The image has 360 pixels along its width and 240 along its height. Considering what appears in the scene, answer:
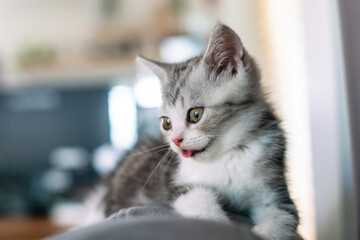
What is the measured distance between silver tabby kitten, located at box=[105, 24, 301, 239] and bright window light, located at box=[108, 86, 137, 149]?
2.81 m

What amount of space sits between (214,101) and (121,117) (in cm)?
298

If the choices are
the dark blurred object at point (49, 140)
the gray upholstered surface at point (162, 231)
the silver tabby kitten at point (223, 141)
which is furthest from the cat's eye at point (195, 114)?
the dark blurred object at point (49, 140)

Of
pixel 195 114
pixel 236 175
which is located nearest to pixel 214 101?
pixel 195 114

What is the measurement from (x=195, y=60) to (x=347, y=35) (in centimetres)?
30

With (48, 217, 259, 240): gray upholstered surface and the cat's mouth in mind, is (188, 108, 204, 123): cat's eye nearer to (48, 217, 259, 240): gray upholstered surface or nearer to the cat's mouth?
the cat's mouth

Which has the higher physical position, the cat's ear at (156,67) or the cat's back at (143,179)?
the cat's ear at (156,67)

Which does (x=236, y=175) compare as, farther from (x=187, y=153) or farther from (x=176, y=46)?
(x=176, y=46)

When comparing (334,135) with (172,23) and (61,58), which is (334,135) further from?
(61,58)

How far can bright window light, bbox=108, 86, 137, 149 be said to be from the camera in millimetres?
3637

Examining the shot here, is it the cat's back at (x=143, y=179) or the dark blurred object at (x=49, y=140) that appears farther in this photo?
the dark blurred object at (x=49, y=140)

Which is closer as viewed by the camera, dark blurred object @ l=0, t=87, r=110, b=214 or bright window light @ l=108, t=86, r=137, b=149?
bright window light @ l=108, t=86, r=137, b=149

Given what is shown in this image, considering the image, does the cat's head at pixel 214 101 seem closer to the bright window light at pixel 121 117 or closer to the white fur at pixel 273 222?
the white fur at pixel 273 222

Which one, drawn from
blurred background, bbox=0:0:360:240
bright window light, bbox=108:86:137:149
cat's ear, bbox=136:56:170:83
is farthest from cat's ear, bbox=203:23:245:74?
bright window light, bbox=108:86:137:149

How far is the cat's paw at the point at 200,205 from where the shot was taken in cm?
64
